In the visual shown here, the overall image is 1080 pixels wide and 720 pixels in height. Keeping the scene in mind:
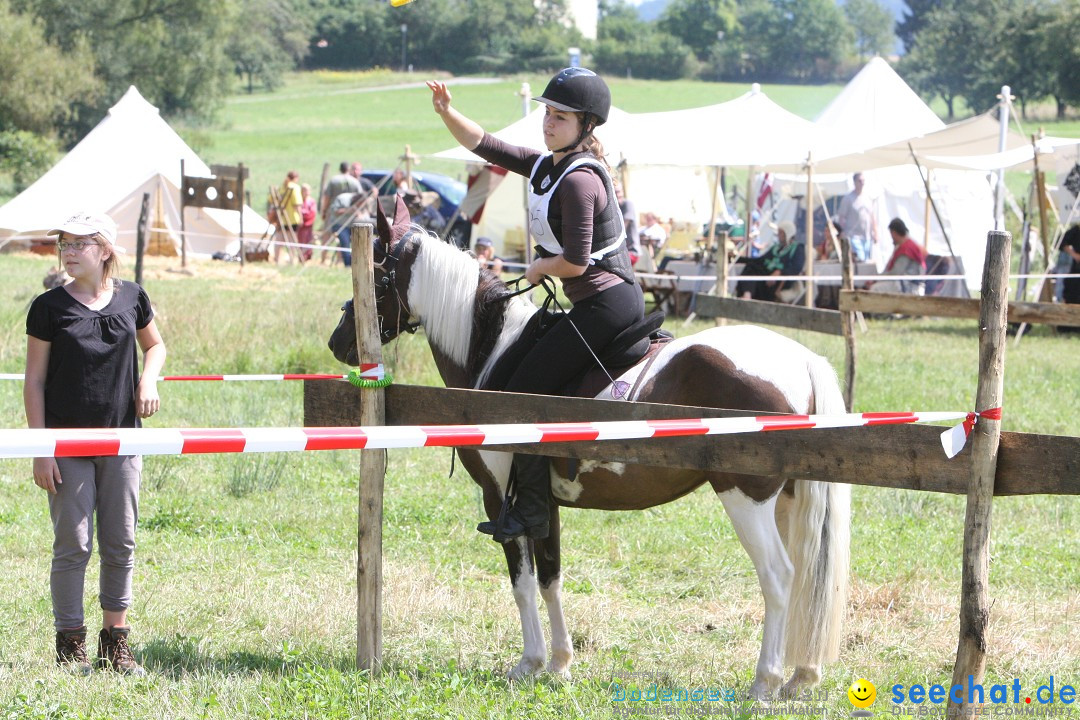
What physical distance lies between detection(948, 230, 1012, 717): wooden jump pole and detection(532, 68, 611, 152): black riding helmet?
170cm

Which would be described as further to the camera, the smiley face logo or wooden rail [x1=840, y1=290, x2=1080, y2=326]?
wooden rail [x1=840, y1=290, x2=1080, y2=326]

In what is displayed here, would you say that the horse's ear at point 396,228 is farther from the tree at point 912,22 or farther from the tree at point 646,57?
the tree at point 912,22

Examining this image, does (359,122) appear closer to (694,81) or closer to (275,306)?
(694,81)

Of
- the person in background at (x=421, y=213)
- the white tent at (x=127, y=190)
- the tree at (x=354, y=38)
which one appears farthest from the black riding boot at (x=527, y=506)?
the tree at (x=354, y=38)

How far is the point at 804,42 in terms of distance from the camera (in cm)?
11125

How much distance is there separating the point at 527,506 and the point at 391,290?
118 cm

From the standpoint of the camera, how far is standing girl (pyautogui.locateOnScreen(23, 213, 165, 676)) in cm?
430

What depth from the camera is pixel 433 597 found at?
5590 mm

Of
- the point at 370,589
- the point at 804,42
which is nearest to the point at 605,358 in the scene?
the point at 370,589

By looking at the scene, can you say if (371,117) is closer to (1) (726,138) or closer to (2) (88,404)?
(1) (726,138)

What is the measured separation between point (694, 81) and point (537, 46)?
14.7m

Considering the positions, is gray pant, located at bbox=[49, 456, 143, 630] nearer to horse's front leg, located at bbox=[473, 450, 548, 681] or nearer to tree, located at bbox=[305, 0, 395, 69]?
horse's front leg, located at bbox=[473, 450, 548, 681]

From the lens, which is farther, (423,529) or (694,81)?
(694,81)

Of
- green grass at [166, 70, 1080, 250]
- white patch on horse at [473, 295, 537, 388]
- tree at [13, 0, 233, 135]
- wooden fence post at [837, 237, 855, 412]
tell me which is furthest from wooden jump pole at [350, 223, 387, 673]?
tree at [13, 0, 233, 135]
